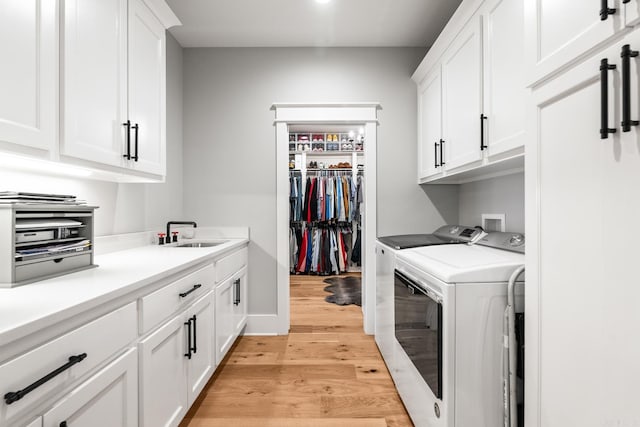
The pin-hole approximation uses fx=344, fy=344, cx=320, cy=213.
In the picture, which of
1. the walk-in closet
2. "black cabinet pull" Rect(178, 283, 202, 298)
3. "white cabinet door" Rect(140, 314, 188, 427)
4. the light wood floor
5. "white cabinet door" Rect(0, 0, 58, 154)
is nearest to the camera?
"white cabinet door" Rect(0, 0, 58, 154)

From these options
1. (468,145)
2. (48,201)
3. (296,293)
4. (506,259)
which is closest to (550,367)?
(506,259)

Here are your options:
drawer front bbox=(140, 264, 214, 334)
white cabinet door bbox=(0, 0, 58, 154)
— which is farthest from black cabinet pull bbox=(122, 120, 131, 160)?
drawer front bbox=(140, 264, 214, 334)

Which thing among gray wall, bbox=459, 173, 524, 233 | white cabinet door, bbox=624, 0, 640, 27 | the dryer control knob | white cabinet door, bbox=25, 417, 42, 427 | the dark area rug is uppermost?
white cabinet door, bbox=624, 0, 640, 27

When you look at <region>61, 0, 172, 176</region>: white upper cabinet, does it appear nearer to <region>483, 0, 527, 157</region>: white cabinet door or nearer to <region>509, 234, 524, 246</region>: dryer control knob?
<region>483, 0, 527, 157</region>: white cabinet door

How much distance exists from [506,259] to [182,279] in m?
1.48

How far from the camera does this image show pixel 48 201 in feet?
4.34

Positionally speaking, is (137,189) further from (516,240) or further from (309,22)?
(516,240)

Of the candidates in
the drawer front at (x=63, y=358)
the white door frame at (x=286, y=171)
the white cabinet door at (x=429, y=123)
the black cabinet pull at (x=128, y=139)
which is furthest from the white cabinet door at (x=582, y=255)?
the white door frame at (x=286, y=171)

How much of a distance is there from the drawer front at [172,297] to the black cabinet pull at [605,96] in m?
1.47

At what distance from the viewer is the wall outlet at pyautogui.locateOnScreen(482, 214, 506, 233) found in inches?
89.2

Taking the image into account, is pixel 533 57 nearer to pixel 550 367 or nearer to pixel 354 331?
pixel 550 367

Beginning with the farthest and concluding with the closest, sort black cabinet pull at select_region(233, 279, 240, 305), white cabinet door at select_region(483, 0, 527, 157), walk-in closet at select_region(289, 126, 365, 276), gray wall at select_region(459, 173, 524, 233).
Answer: walk-in closet at select_region(289, 126, 365, 276) < black cabinet pull at select_region(233, 279, 240, 305) < gray wall at select_region(459, 173, 524, 233) < white cabinet door at select_region(483, 0, 527, 157)

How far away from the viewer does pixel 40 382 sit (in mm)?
765

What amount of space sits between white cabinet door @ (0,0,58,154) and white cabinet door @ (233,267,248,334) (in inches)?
66.3
